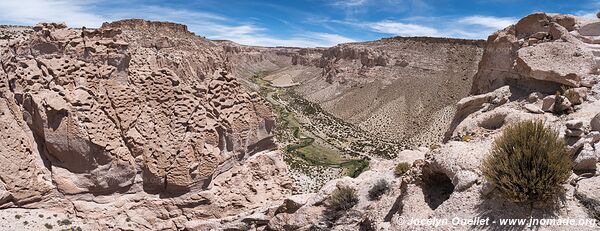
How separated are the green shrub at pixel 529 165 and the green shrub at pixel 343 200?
14.4 feet

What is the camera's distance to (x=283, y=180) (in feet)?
51.0

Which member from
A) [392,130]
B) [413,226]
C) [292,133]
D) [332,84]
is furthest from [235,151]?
[332,84]

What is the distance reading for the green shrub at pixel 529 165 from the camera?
720 cm

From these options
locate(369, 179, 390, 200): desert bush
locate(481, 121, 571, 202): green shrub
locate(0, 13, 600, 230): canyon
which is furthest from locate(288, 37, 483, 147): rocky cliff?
locate(481, 121, 571, 202): green shrub

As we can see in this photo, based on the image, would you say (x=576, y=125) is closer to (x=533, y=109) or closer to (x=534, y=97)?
(x=533, y=109)

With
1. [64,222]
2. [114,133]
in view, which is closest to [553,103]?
[114,133]

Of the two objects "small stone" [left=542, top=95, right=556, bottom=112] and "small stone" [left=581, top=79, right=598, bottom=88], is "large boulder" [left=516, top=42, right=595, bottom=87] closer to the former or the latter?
"small stone" [left=581, top=79, right=598, bottom=88]

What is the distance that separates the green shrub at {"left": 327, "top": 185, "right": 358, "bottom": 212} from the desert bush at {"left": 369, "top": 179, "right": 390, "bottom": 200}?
0.45 metres

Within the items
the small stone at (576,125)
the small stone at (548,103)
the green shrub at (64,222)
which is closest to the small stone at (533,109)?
the small stone at (548,103)

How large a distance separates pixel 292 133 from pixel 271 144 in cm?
3510

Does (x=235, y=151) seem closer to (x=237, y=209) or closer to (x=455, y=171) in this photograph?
(x=237, y=209)

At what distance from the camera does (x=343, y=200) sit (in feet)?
38.3

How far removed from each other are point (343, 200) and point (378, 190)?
3.29 feet

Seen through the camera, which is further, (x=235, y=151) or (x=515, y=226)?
(x=235, y=151)
